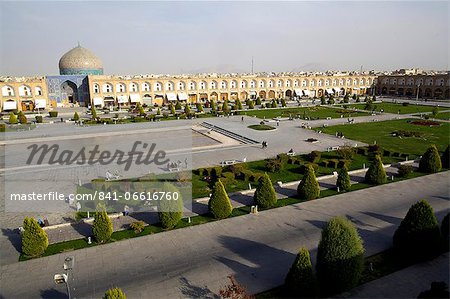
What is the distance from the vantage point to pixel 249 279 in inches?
465

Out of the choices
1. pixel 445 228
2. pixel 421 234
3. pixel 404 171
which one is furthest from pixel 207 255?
pixel 404 171

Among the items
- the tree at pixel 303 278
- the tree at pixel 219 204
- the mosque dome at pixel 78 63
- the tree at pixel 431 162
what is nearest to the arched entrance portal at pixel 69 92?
the mosque dome at pixel 78 63

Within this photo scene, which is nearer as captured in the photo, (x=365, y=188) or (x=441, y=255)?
(x=441, y=255)

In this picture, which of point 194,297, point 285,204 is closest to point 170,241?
point 194,297

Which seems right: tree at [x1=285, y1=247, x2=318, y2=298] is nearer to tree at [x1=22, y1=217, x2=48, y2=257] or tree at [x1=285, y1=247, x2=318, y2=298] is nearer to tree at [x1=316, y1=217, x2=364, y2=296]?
tree at [x1=316, y1=217, x2=364, y2=296]

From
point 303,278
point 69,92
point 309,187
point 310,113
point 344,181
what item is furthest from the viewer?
point 69,92

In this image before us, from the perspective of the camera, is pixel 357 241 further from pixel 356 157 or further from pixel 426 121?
pixel 426 121

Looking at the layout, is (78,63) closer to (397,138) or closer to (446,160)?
(397,138)

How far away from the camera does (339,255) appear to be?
10.5 meters

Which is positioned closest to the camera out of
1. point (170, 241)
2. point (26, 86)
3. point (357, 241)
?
point (357, 241)

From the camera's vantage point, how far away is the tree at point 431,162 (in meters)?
23.0

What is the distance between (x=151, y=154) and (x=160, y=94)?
4211 centimetres

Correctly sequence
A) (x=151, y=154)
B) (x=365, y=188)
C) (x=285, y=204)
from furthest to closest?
(x=151, y=154) < (x=365, y=188) < (x=285, y=204)

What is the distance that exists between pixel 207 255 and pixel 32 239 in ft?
22.8
